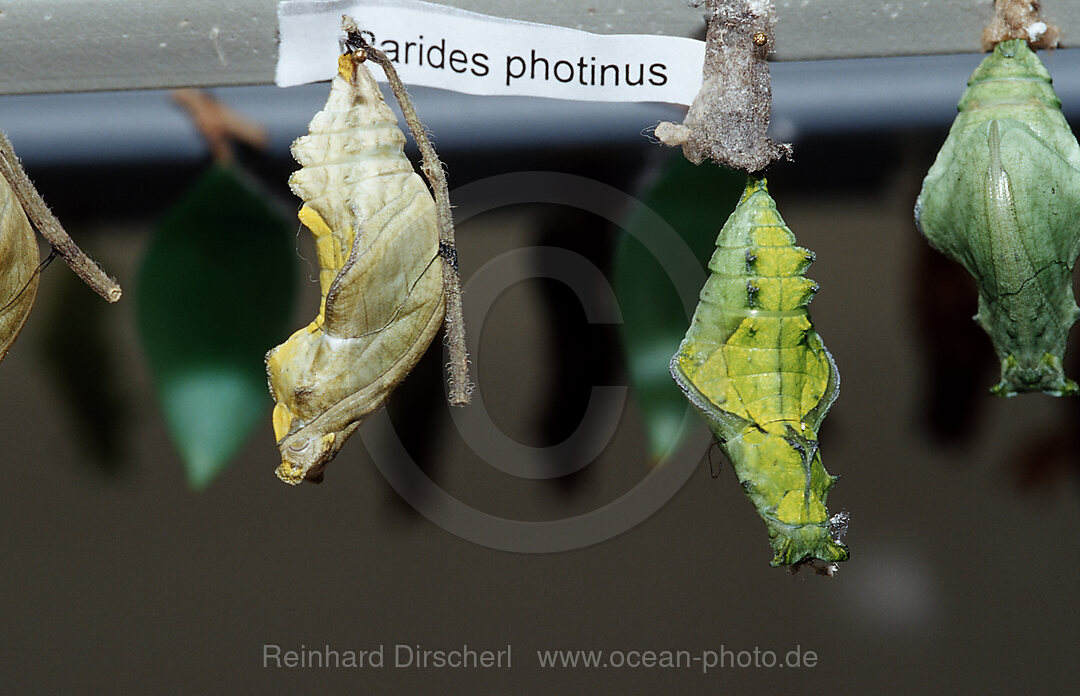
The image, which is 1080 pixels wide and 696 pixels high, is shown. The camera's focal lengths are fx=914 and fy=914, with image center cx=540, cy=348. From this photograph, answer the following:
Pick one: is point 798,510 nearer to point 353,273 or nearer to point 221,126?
point 353,273

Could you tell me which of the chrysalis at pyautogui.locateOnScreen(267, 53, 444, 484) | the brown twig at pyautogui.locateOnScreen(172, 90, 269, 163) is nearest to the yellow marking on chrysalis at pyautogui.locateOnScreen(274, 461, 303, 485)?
the chrysalis at pyautogui.locateOnScreen(267, 53, 444, 484)

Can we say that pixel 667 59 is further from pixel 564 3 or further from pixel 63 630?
pixel 63 630

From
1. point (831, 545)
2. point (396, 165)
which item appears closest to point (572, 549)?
point (831, 545)

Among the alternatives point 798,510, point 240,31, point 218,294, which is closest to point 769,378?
point 798,510

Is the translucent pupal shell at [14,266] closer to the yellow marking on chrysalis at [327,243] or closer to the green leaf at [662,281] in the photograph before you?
the yellow marking on chrysalis at [327,243]

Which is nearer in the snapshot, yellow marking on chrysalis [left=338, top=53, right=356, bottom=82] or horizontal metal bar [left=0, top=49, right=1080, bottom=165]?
yellow marking on chrysalis [left=338, top=53, right=356, bottom=82]

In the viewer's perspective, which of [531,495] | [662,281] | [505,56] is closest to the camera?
[505,56]

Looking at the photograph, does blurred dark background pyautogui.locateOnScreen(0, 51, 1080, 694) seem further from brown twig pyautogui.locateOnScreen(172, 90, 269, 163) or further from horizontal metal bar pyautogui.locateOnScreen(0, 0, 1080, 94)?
horizontal metal bar pyautogui.locateOnScreen(0, 0, 1080, 94)
